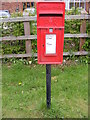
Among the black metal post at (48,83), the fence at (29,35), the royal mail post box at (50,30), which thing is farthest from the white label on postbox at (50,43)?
the fence at (29,35)

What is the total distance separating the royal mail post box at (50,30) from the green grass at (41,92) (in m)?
0.89

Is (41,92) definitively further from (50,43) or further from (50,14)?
(50,14)

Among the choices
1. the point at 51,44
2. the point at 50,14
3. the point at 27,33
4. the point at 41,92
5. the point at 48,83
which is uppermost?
the point at 50,14

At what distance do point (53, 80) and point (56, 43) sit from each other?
1475 millimetres

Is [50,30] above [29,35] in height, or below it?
above

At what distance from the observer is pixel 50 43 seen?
8.55 ft

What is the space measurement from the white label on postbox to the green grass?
981 mm

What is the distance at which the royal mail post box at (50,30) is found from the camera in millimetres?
2438

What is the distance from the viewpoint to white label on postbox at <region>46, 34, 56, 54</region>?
257cm

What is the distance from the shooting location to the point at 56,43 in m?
2.62

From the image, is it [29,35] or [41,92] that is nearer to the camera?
[41,92]

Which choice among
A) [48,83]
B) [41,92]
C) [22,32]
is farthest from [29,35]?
[48,83]

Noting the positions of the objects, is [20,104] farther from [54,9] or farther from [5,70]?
[54,9]

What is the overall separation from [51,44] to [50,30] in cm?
21
